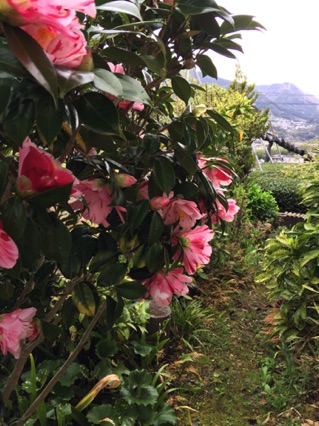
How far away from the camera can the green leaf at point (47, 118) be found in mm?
413

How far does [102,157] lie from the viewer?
747 millimetres

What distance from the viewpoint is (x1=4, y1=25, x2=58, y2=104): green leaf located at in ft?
1.12

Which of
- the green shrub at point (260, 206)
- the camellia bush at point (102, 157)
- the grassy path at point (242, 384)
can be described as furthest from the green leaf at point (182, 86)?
the green shrub at point (260, 206)

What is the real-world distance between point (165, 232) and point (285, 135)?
32.1 feet

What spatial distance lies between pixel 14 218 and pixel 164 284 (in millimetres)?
406

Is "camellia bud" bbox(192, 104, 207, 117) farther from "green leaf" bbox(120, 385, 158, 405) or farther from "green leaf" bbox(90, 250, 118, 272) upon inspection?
"green leaf" bbox(120, 385, 158, 405)

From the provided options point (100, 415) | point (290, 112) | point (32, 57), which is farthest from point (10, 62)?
point (290, 112)

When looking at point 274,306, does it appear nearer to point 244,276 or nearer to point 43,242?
point 244,276

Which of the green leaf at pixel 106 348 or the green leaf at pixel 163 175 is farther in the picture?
the green leaf at pixel 106 348

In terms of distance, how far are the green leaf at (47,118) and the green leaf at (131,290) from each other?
16.7 inches

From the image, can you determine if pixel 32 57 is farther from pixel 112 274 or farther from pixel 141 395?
pixel 141 395

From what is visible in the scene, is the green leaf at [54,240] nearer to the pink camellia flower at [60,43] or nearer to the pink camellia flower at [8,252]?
the pink camellia flower at [8,252]

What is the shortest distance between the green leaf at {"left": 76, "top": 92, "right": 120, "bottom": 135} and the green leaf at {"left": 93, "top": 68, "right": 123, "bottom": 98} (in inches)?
1.3

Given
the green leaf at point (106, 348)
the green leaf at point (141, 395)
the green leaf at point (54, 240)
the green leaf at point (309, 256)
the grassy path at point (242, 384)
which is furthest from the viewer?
the green leaf at point (309, 256)
